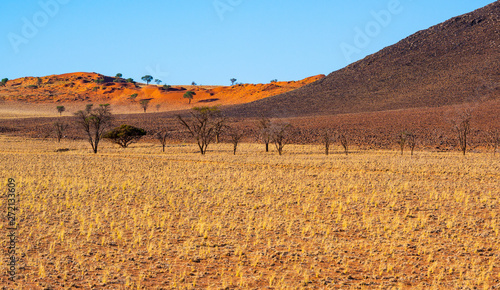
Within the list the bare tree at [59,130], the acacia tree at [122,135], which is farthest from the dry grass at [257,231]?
the bare tree at [59,130]

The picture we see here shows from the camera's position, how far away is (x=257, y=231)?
49.5 feet

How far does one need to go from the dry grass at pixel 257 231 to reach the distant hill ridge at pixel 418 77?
7311cm

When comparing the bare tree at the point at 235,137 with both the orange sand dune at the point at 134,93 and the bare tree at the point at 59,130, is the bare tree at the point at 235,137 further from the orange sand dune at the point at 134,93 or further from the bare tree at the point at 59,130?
the orange sand dune at the point at 134,93

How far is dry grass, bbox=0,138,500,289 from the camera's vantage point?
436 inches

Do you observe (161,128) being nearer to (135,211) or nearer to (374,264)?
(135,211)

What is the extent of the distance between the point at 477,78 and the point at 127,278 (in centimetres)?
10331

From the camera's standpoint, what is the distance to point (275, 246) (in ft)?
44.5

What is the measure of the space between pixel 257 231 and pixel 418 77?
345ft

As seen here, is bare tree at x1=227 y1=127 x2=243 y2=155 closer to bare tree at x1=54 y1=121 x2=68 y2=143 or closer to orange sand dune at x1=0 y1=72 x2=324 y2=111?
bare tree at x1=54 y1=121 x2=68 y2=143

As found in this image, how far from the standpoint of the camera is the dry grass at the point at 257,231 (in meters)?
11.1

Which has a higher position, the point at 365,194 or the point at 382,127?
the point at 382,127

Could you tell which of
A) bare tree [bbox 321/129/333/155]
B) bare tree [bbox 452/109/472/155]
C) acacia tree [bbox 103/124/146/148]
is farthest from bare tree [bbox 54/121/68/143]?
bare tree [bbox 452/109/472/155]

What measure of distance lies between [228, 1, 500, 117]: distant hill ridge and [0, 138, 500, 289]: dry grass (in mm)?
73115

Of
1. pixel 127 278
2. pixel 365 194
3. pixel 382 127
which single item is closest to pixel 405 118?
pixel 382 127
